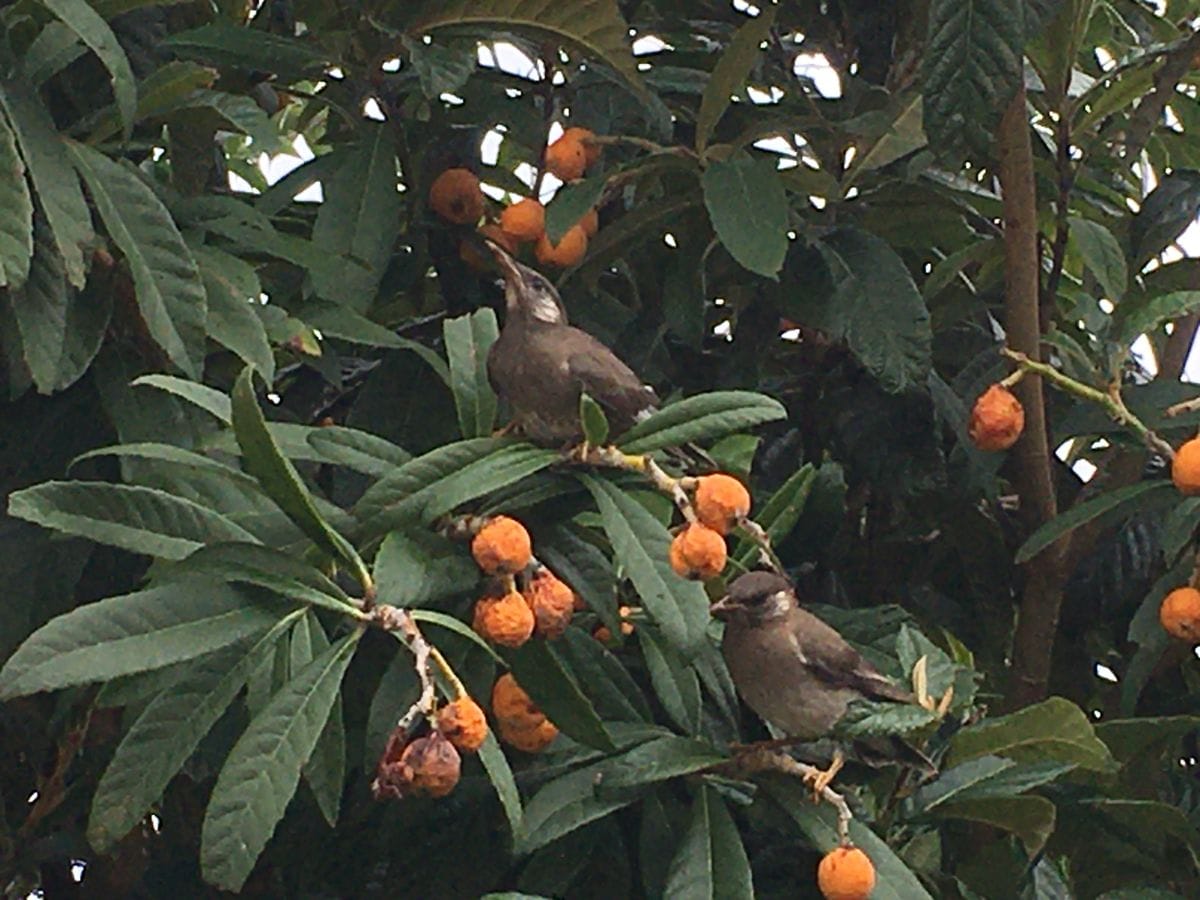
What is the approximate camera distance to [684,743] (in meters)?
1.14

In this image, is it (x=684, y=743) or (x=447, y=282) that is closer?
(x=684, y=743)

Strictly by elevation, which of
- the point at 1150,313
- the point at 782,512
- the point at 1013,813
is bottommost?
the point at 1013,813

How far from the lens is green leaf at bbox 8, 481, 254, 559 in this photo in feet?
3.25

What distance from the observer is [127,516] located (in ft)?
3.35

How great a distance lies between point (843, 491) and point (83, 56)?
63cm

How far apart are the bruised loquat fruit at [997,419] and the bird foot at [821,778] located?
13.2 inches

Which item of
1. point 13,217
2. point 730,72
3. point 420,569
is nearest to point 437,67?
point 730,72

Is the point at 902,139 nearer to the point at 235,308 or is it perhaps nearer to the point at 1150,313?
the point at 1150,313

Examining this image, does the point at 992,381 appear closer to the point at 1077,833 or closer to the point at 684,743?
the point at 1077,833

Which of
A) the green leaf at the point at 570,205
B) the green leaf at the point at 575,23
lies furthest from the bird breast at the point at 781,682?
the green leaf at the point at 575,23

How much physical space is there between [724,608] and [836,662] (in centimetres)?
10

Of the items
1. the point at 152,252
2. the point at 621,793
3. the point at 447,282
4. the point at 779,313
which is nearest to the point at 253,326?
the point at 152,252

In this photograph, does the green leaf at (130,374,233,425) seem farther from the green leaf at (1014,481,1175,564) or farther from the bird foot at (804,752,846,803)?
the green leaf at (1014,481,1175,564)

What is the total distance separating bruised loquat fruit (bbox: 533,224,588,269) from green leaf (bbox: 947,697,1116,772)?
0.48 metres
